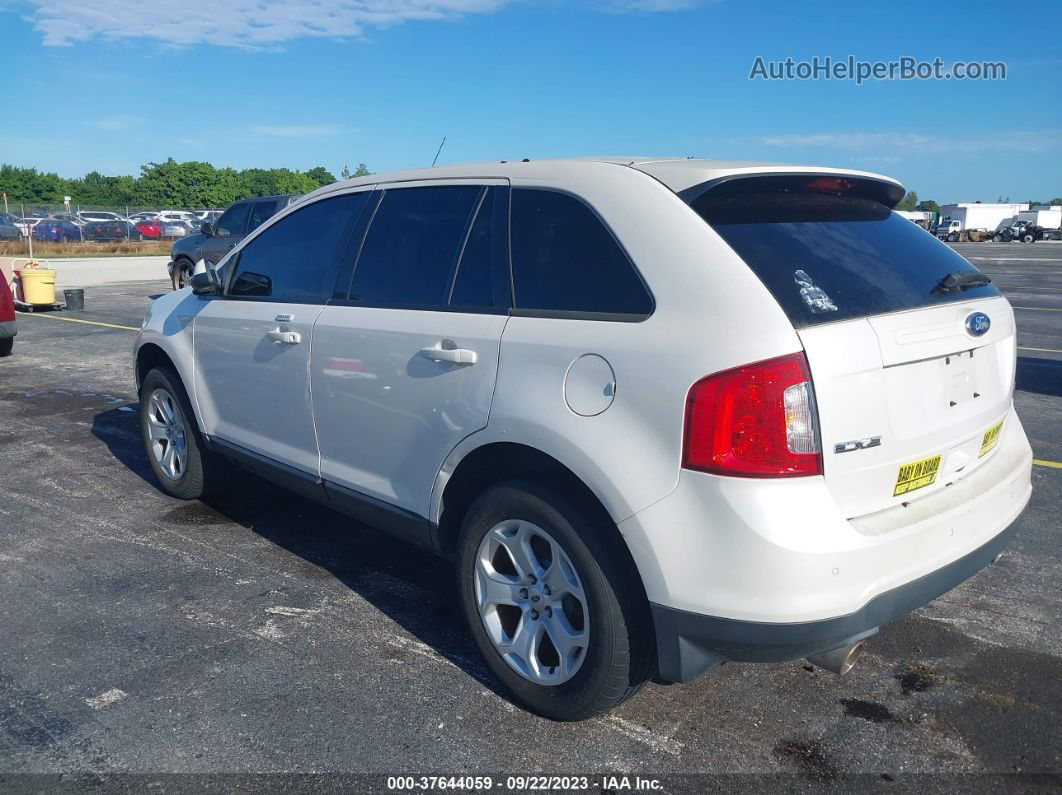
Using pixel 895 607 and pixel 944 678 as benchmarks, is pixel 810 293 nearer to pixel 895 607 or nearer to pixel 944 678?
pixel 895 607

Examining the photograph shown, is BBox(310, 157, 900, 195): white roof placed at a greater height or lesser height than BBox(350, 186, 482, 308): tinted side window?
greater

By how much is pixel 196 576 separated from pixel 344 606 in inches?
33.1

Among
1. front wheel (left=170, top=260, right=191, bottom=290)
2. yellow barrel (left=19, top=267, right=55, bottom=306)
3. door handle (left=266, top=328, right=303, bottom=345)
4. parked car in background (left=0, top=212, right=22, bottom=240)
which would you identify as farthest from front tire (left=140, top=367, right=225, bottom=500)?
parked car in background (left=0, top=212, right=22, bottom=240)

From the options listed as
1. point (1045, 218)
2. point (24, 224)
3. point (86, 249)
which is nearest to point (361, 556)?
point (86, 249)

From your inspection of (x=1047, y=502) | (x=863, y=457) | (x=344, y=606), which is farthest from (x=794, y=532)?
(x=1047, y=502)

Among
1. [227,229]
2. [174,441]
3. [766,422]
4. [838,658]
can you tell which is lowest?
[838,658]

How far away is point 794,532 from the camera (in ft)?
8.08

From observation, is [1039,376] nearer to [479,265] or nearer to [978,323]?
[978,323]

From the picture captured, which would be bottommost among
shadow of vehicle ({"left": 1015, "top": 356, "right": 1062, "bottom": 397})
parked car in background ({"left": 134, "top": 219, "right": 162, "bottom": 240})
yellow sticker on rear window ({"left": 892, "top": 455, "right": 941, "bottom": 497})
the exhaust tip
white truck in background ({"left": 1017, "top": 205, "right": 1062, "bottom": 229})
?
shadow of vehicle ({"left": 1015, "top": 356, "right": 1062, "bottom": 397})

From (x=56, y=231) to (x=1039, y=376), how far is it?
41.9 meters

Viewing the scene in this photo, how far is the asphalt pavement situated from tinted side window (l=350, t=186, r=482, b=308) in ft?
4.58

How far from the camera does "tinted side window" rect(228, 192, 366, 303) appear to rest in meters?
4.08

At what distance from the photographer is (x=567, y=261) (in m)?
3.07

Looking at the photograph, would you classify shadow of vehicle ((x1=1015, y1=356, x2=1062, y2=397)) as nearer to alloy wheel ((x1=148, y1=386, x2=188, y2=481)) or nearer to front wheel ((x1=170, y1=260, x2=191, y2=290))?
alloy wheel ((x1=148, y1=386, x2=188, y2=481))
